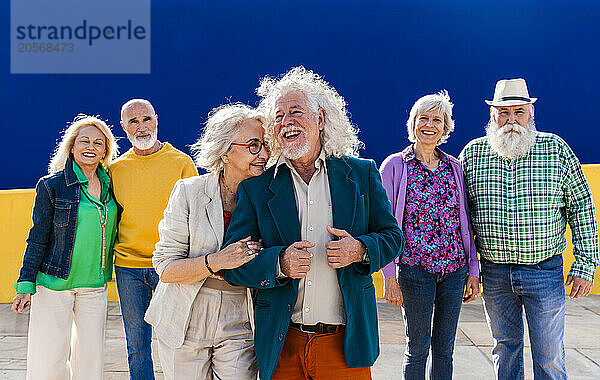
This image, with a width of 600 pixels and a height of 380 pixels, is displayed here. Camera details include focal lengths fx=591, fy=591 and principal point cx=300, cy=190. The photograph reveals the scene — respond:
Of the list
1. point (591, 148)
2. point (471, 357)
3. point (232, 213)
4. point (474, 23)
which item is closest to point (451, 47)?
point (474, 23)

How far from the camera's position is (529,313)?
11.3ft

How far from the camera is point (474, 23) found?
7.43 metres

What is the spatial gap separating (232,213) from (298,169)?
355 millimetres

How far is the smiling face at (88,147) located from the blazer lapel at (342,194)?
1.71m

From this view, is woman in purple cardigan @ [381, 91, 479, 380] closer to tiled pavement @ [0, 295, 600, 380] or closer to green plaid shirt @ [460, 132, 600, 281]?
green plaid shirt @ [460, 132, 600, 281]

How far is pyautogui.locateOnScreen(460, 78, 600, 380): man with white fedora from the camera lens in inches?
135

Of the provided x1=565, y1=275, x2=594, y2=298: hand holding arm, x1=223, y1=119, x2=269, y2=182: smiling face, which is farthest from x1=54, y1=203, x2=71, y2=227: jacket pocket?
x1=565, y1=275, x2=594, y2=298: hand holding arm

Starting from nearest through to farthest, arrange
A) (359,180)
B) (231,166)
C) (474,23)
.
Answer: (359,180)
(231,166)
(474,23)

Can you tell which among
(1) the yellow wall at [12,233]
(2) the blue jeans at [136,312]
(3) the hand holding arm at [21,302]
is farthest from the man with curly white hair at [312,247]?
(1) the yellow wall at [12,233]

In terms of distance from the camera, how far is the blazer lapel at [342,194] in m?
2.48

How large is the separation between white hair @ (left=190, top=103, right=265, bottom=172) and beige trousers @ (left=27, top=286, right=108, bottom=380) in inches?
52.2

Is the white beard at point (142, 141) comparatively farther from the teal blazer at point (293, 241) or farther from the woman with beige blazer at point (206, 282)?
the teal blazer at point (293, 241)

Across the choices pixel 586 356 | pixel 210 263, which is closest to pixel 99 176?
pixel 210 263

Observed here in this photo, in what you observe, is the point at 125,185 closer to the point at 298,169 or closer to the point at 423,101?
the point at 298,169
